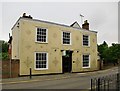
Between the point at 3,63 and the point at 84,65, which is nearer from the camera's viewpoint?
the point at 3,63

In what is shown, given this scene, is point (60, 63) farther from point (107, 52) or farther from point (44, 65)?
point (107, 52)

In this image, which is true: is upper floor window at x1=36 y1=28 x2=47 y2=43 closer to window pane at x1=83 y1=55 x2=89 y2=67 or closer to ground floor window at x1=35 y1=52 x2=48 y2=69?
ground floor window at x1=35 y1=52 x2=48 y2=69

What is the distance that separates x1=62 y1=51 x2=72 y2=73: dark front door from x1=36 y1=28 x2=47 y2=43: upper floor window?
3688mm

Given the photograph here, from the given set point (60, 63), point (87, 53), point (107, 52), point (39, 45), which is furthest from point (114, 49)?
point (39, 45)

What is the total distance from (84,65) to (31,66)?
8.78 meters

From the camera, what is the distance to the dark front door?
2789cm

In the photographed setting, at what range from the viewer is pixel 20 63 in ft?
76.5

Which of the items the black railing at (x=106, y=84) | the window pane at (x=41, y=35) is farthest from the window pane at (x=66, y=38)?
the black railing at (x=106, y=84)

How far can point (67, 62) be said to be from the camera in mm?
28219

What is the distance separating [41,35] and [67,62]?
518 cm

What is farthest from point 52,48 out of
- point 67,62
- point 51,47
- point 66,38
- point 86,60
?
point 86,60

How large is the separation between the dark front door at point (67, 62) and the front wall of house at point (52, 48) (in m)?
0.38

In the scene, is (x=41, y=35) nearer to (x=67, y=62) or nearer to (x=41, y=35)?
(x=41, y=35)

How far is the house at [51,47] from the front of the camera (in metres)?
23.9
